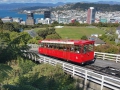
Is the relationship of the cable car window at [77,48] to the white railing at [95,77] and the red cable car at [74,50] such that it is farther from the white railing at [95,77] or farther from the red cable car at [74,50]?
the white railing at [95,77]

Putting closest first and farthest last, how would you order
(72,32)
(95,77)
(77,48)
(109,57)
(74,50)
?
(95,77) → (77,48) → (74,50) → (109,57) → (72,32)

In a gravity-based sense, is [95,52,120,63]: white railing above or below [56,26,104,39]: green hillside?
above

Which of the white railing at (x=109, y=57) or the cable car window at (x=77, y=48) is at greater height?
the cable car window at (x=77, y=48)

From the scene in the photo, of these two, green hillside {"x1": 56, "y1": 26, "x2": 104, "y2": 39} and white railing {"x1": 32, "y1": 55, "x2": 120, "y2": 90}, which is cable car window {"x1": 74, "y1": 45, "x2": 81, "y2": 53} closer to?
white railing {"x1": 32, "y1": 55, "x2": 120, "y2": 90}

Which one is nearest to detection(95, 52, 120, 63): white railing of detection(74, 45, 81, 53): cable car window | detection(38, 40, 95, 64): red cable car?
detection(38, 40, 95, 64): red cable car

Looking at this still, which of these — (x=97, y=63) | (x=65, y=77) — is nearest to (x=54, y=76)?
(x=65, y=77)

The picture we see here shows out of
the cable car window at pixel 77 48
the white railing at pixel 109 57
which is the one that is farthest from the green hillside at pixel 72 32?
the cable car window at pixel 77 48

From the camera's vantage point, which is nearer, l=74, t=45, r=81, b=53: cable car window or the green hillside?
l=74, t=45, r=81, b=53: cable car window

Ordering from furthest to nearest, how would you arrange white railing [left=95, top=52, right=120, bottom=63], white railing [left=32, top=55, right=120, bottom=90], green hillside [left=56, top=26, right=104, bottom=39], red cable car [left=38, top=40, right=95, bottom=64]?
green hillside [left=56, top=26, right=104, bottom=39] < white railing [left=95, top=52, right=120, bottom=63] < red cable car [left=38, top=40, right=95, bottom=64] < white railing [left=32, top=55, right=120, bottom=90]

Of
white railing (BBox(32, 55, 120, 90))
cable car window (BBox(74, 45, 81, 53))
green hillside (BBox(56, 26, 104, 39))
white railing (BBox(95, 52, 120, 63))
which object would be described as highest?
cable car window (BBox(74, 45, 81, 53))

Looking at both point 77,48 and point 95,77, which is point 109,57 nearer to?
point 77,48

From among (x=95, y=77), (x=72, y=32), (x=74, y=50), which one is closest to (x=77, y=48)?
(x=74, y=50)

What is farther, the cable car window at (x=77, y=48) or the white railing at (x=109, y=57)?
the white railing at (x=109, y=57)

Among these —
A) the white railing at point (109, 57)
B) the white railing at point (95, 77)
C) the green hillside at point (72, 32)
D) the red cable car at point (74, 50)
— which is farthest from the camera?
the green hillside at point (72, 32)
